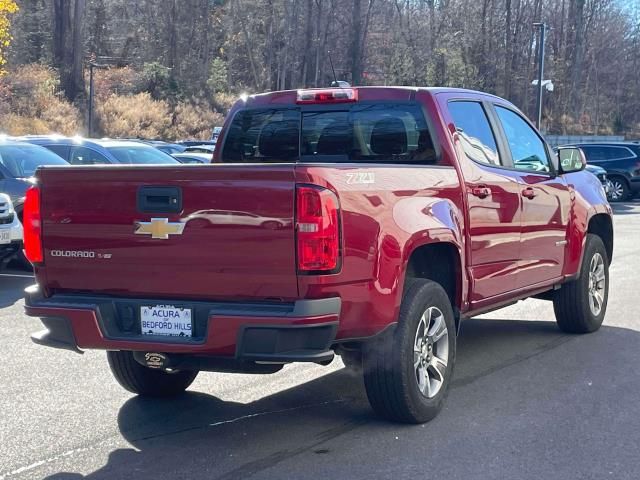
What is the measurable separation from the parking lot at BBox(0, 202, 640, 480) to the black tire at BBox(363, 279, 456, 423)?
0.13 meters

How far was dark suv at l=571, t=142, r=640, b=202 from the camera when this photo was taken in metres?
28.1

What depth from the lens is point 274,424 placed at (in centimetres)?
561

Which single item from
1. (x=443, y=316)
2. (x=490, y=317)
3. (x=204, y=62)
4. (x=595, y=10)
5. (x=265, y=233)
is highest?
(x=595, y=10)

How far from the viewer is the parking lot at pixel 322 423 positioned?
483 centimetres

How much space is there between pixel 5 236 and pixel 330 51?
139ft

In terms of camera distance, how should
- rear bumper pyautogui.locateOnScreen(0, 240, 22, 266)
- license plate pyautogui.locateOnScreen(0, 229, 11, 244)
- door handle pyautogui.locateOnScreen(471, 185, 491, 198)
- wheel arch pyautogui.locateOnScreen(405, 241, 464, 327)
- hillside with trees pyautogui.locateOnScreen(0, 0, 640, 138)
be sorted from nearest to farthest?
1. wheel arch pyautogui.locateOnScreen(405, 241, 464, 327)
2. door handle pyautogui.locateOnScreen(471, 185, 491, 198)
3. license plate pyautogui.locateOnScreen(0, 229, 11, 244)
4. rear bumper pyautogui.locateOnScreen(0, 240, 22, 266)
5. hillside with trees pyautogui.locateOnScreen(0, 0, 640, 138)

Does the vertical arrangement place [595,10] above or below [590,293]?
above

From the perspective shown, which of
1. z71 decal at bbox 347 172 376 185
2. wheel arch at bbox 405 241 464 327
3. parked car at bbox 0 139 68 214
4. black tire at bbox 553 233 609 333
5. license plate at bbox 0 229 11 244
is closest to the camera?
z71 decal at bbox 347 172 376 185

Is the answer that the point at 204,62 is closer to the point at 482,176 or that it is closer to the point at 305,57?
the point at 305,57

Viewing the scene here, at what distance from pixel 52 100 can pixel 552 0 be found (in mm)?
37765

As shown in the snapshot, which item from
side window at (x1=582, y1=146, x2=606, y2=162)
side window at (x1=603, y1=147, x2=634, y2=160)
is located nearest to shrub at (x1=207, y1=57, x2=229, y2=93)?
side window at (x1=582, y1=146, x2=606, y2=162)

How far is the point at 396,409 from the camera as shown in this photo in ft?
17.6

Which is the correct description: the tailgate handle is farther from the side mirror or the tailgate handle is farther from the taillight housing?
the side mirror

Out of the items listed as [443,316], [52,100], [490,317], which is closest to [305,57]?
[52,100]
